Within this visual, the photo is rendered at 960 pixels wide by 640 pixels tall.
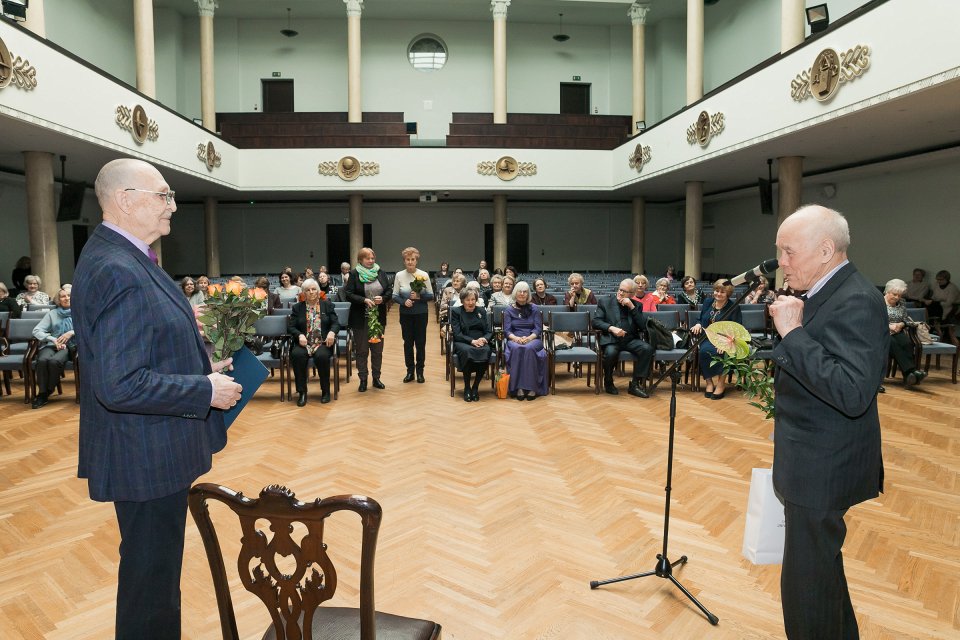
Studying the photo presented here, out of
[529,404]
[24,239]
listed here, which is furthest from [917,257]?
[24,239]

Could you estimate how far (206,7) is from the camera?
1574 cm

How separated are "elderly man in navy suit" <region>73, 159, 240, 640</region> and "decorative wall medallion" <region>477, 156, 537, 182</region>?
1399 centimetres

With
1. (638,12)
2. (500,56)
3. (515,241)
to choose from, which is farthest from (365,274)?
(638,12)

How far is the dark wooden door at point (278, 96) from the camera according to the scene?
1906cm

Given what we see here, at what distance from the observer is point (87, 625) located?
2430 millimetres

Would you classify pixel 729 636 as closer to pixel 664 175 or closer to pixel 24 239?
pixel 664 175

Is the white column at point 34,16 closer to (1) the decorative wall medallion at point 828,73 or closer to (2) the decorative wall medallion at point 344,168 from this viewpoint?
(2) the decorative wall medallion at point 344,168

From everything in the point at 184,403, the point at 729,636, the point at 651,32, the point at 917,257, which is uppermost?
the point at 651,32

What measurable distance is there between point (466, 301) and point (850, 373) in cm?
516

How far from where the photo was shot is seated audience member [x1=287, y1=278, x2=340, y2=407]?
20.4 feet

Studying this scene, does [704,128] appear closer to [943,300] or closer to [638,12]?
[943,300]

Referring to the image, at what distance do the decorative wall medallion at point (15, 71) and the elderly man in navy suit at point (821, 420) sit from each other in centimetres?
837

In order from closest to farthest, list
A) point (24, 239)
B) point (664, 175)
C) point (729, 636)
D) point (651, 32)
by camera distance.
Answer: point (729, 636)
point (664, 175)
point (24, 239)
point (651, 32)

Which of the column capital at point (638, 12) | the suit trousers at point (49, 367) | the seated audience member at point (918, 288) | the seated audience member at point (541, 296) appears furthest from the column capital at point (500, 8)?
the suit trousers at point (49, 367)
